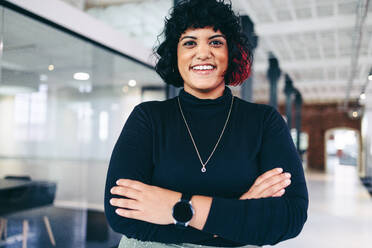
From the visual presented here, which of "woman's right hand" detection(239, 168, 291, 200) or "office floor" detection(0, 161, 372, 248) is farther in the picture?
"office floor" detection(0, 161, 372, 248)

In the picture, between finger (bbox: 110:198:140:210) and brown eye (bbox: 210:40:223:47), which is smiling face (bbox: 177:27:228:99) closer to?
brown eye (bbox: 210:40:223:47)

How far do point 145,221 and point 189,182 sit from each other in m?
0.16

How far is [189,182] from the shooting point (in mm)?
966

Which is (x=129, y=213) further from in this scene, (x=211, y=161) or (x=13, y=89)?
(x=13, y=89)

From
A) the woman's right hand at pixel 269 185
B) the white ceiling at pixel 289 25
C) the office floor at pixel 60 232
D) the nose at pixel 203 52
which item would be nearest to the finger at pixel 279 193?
the woman's right hand at pixel 269 185

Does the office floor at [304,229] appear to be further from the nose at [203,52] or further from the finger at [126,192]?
the nose at [203,52]

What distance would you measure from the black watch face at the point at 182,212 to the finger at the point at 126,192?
0.12m

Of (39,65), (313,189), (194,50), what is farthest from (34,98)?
(313,189)

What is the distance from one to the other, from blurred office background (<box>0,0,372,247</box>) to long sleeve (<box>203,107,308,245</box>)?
268 cm

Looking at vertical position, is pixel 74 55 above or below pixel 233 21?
above

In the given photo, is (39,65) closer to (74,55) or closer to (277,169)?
(74,55)

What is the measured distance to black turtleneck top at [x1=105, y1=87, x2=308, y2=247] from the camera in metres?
0.92

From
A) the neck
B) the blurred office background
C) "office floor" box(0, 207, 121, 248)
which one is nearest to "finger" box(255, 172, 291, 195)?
the neck

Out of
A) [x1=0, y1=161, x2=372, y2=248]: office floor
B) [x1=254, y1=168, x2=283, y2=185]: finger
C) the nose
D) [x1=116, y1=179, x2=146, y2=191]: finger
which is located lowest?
[x1=0, y1=161, x2=372, y2=248]: office floor
